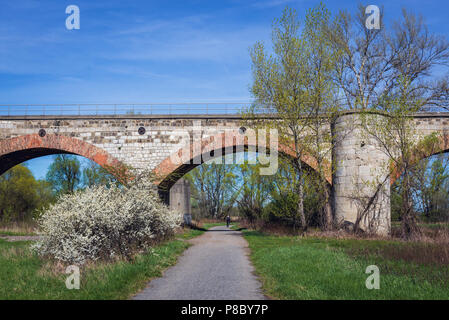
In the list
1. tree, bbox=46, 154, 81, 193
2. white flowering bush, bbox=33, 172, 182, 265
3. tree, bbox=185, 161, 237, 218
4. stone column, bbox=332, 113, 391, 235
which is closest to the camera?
white flowering bush, bbox=33, 172, 182, 265

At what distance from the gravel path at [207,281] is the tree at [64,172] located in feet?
86.5

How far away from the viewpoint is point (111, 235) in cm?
965

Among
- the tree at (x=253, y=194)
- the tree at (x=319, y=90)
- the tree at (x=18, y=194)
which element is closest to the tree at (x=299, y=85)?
the tree at (x=319, y=90)

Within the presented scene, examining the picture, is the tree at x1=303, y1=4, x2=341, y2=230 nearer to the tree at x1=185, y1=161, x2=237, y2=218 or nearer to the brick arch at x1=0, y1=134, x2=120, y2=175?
the brick arch at x1=0, y1=134, x2=120, y2=175

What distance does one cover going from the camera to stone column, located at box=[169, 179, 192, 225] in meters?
Result: 24.5

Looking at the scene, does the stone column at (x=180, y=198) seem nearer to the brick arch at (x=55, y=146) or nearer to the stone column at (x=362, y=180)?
the brick arch at (x=55, y=146)

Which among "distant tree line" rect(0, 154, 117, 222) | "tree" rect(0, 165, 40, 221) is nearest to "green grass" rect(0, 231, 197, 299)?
"distant tree line" rect(0, 154, 117, 222)

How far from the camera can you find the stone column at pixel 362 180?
55.1 ft

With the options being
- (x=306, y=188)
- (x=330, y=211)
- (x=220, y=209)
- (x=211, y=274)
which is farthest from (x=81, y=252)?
(x=220, y=209)

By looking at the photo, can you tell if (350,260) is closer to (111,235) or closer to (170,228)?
(111,235)

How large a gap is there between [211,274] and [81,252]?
314 centimetres

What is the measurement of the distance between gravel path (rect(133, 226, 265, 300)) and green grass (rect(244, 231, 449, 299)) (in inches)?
13.9

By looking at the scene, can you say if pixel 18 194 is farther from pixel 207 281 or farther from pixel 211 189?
pixel 207 281
